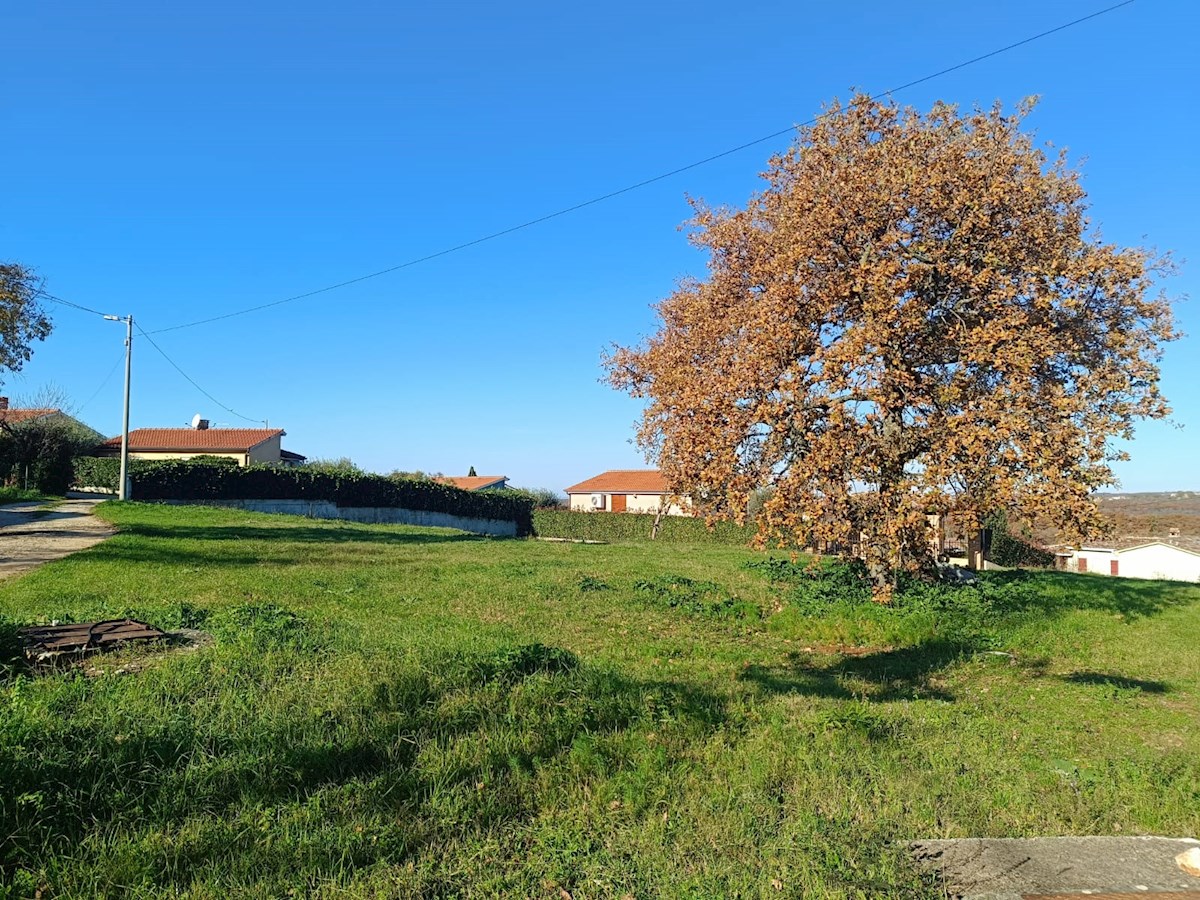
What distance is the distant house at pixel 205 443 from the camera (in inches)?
2195

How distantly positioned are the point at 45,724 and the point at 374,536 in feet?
77.3

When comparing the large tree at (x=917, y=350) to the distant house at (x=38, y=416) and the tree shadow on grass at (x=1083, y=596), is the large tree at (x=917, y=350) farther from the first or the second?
the distant house at (x=38, y=416)

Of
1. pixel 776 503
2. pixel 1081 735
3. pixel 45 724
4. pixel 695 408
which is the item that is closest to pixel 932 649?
pixel 776 503

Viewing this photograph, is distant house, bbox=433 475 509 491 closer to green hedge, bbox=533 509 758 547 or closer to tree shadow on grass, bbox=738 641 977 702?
green hedge, bbox=533 509 758 547

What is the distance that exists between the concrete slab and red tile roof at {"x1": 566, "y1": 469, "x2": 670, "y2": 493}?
238 ft

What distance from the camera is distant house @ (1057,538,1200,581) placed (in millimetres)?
46344

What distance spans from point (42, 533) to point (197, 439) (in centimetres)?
4033

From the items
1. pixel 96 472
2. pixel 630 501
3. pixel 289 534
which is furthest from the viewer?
pixel 630 501

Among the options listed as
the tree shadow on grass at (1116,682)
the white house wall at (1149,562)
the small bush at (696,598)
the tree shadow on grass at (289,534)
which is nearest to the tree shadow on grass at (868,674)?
the tree shadow on grass at (1116,682)

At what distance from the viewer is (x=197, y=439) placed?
5700cm

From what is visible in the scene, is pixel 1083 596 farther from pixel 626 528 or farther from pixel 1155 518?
pixel 1155 518

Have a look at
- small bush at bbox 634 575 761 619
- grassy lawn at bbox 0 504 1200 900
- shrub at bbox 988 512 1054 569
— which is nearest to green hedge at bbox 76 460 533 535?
small bush at bbox 634 575 761 619

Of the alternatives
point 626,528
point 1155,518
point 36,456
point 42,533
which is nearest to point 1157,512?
point 1155,518

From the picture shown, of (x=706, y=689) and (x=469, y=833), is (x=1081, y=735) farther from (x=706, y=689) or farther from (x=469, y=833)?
(x=469, y=833)
